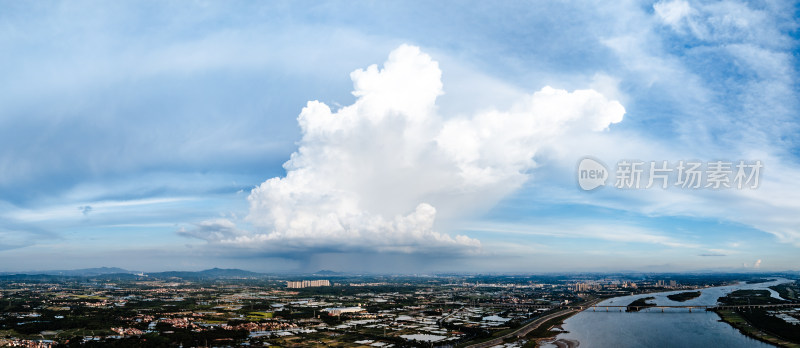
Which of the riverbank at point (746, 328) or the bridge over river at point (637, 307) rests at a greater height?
the riverbank at point (746, 328)

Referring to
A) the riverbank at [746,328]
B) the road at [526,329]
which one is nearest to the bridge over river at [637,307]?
the riverbank at [746,328]

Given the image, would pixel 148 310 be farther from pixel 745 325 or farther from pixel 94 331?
pixel 745 325

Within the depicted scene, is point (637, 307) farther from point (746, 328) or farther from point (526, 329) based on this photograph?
point (526, 329)

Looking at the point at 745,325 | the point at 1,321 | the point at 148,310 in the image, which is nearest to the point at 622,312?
the point at 745,325

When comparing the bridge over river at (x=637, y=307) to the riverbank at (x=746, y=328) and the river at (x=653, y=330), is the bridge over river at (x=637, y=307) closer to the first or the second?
the riverbank at (x=746, y=328)

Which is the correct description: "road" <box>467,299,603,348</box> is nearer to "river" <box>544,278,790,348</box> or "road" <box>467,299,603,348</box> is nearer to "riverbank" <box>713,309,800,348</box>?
"river" <box>544,278,790,348</box>

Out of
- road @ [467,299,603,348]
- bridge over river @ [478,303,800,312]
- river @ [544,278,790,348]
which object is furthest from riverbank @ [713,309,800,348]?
road @ [467,299,603,348]
